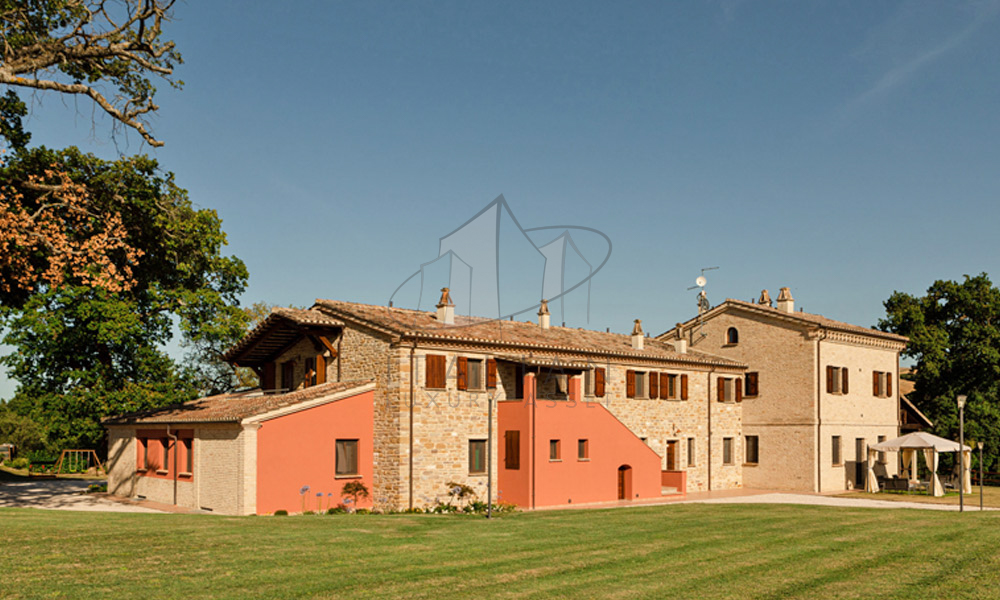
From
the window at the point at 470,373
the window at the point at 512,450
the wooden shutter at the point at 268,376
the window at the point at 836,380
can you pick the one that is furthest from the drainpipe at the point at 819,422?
the wooden shutter at the point at 268,376

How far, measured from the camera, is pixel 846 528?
17.1 metres

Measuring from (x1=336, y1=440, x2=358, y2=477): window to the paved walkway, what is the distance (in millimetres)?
5136

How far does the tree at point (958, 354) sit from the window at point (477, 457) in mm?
27368

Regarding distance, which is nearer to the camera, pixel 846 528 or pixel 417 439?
pixel 846 528

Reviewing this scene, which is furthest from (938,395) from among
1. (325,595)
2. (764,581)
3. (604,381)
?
(325,595)

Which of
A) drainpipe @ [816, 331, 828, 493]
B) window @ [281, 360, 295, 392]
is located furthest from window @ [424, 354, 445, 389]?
drainpipe @ [816, 331, 828, 493]

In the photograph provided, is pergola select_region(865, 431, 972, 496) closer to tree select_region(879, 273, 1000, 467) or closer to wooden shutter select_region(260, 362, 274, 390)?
tree select_region(879, 273, 1000, 467)

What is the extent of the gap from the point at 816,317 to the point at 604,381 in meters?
13.1

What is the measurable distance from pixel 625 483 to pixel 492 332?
23.6 feet

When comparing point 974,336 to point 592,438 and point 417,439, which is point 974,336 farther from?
point 417,439

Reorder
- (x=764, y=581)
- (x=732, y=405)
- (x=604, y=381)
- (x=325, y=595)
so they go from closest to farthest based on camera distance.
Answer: (x=325, y=595), (x=764, y=581), (x=604, y=381), (x=732, y=405)

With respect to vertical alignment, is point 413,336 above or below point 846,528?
above

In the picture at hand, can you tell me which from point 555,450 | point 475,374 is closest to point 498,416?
point 475,374

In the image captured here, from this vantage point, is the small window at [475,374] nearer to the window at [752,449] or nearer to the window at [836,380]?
the window at [752,449]
